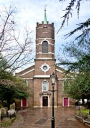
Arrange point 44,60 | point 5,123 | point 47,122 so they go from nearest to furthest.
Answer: point 5,123
point 47,122
point 44,60

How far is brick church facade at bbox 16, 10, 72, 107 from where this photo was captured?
47.2 metres

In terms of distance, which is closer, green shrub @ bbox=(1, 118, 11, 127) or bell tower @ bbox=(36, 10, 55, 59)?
green shrub @ bbox=(1, 118, 11, 127)

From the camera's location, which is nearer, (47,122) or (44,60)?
(47,122)

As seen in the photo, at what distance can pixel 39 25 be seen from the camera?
49.0 meters

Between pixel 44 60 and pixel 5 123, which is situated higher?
pixel 44 60

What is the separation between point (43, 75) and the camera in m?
48.2

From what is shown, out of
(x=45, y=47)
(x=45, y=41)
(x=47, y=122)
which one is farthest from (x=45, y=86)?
(x=47, y=122)

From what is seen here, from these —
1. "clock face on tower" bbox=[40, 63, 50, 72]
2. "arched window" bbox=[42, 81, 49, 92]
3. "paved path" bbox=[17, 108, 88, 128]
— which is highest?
"clock face on tower" bbox=[40, 63, 50, 72]

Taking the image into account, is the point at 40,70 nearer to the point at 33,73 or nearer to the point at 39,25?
the point at 33,73

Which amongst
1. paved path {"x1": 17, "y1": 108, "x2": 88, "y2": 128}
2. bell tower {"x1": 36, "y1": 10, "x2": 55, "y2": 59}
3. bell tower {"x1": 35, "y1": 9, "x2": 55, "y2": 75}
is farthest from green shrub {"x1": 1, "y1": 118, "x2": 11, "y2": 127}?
bell tower {"x1": 36, "y1": 10, "x2": 55, "y2": 59}

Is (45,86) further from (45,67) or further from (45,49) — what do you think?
(45,49)

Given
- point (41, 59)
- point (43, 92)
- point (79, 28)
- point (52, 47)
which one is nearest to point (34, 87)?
point (43, 92)

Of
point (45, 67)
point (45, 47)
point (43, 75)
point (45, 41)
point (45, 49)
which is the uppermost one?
point (45, 41)

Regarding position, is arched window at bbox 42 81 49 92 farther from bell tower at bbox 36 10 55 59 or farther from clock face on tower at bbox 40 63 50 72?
bell tower at bbox 36 10 55 59
